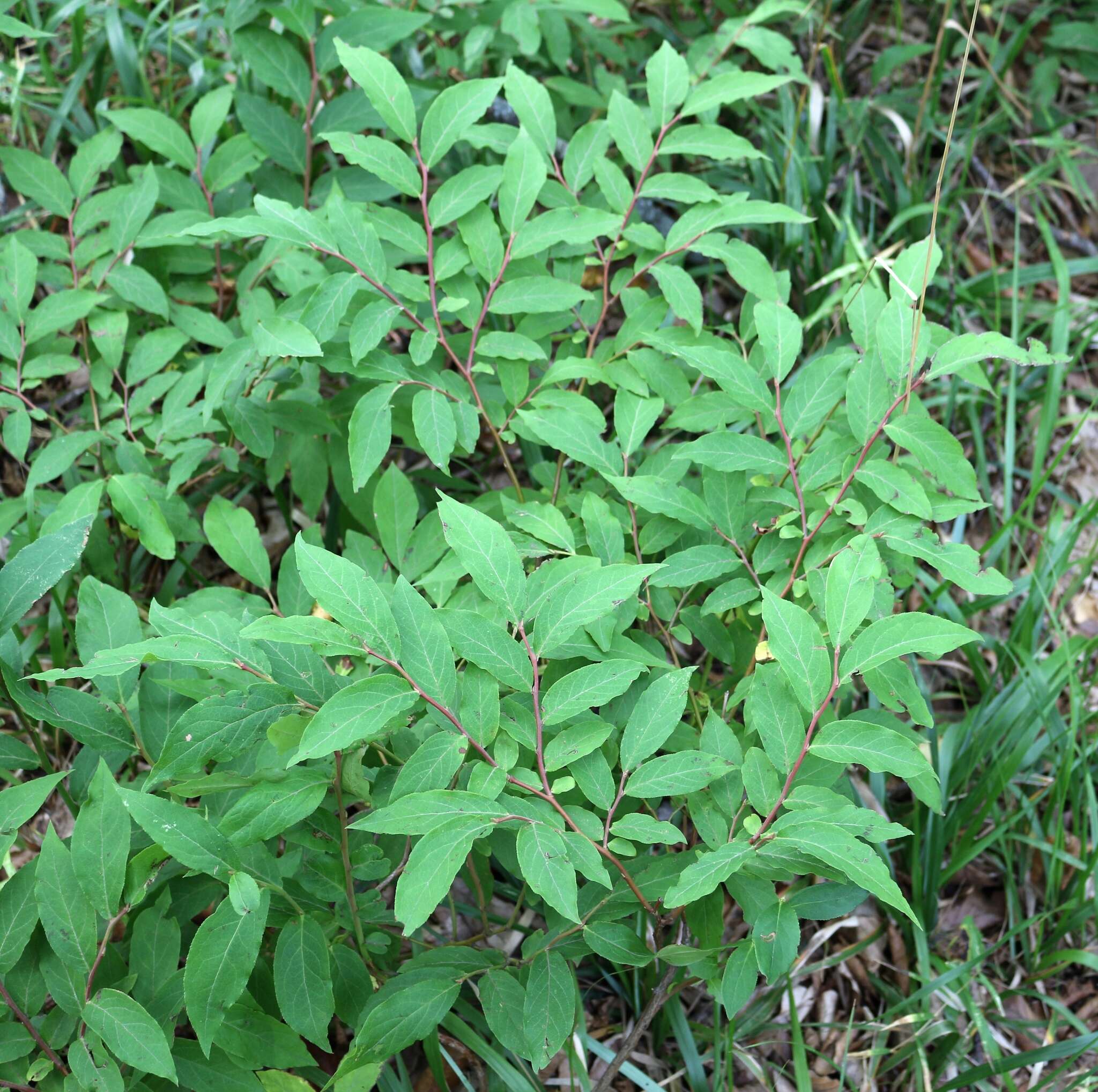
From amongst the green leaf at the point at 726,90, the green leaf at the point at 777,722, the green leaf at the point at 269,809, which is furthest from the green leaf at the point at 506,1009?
the green leaf at the point at 726,90

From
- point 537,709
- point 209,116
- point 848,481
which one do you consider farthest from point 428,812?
point 209,116

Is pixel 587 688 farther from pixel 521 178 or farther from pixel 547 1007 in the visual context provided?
pixel 521 178

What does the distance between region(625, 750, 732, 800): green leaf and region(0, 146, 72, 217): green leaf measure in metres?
1.66

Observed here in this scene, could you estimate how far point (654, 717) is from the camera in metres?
1.26

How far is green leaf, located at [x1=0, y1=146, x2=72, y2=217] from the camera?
199cm

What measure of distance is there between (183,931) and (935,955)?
56.1 inches

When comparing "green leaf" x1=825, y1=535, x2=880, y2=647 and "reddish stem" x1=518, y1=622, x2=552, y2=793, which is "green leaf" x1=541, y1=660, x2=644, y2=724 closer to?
"reddish stem" x1=518, y1=622, x2=552, y2=793

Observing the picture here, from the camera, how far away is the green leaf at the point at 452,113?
5.31ft

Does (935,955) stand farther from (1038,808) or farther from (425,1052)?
(425,1052)

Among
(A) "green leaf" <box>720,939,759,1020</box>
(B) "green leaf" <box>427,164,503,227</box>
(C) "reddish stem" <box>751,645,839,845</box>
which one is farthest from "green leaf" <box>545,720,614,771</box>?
(B) "green leaf" <box>427,164,503,227</box>

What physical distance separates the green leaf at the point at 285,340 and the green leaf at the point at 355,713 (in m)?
0.54

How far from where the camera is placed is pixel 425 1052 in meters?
1.64

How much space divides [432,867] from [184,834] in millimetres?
339

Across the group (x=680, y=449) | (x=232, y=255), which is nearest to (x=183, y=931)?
(x=680, y=449)
